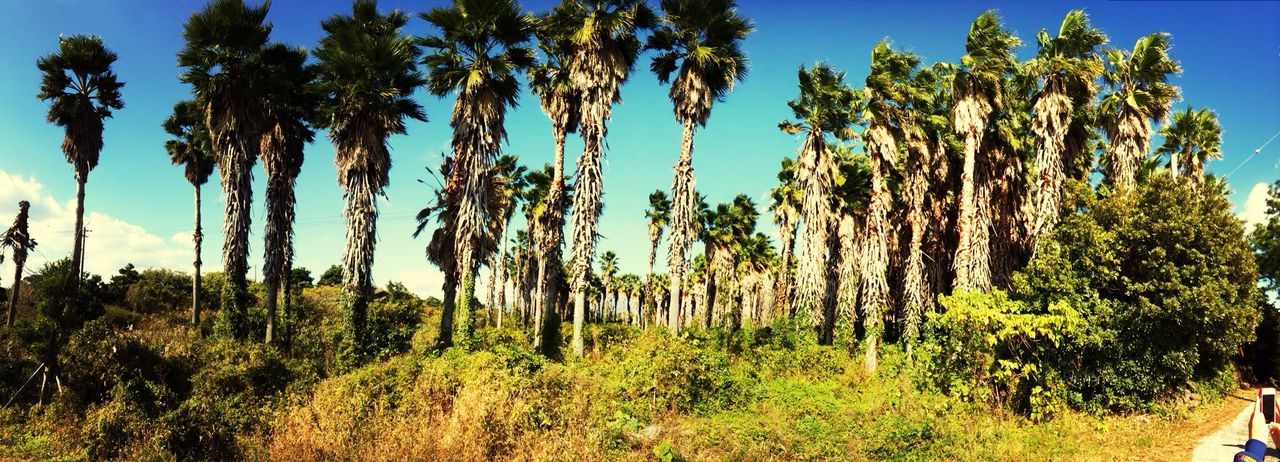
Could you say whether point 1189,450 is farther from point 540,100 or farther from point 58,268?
point 58,268

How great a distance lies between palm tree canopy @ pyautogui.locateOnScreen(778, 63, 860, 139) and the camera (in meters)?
22.6

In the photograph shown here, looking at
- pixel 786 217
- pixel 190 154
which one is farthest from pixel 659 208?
pixel 190 154

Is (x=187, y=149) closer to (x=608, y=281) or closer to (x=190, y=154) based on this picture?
(x=190, y=154)

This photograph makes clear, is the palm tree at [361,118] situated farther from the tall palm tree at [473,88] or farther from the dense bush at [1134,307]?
the dense bush at [1134,307]

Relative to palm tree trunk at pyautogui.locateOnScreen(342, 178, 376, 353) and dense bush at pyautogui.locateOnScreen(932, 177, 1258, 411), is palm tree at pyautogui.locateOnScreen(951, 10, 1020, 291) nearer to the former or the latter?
dense bush at pyautogui.locateOnScreen(932, 177, 1258, 411)

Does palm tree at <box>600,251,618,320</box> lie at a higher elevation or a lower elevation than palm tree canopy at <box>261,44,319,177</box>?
lower

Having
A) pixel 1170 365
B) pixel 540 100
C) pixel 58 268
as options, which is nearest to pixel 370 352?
pixel 58 268

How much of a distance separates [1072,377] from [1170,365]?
2.09 metres

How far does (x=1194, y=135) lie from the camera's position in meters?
28.0

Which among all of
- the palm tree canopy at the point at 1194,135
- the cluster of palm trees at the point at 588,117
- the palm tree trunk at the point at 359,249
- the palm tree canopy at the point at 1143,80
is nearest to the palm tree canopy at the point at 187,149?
the cluster of palm trees at the point at 588,117

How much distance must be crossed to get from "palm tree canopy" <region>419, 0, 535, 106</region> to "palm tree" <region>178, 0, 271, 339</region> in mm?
6394

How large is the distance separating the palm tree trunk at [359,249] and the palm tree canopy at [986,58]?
21.6m

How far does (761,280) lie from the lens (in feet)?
188

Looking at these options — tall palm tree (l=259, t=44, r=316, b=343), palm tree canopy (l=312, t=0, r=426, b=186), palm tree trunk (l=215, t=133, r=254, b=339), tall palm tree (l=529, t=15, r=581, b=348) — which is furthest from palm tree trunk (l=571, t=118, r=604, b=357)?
palm tree trunk (l=215, t=133, r=254, b=339)
